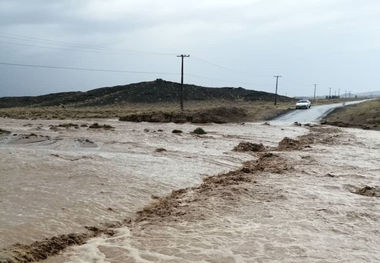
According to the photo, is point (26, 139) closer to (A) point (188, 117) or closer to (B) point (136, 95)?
(A) point (188, 117)

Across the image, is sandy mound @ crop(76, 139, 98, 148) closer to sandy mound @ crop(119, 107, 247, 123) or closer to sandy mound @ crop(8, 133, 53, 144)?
sandy mound @ crop(8, 133, 53, 144)

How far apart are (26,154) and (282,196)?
403 inches

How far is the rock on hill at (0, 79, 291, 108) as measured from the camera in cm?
9725

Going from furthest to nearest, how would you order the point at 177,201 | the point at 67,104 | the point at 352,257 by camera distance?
the point at 67,104
the point at 177,201
the point at 352,257

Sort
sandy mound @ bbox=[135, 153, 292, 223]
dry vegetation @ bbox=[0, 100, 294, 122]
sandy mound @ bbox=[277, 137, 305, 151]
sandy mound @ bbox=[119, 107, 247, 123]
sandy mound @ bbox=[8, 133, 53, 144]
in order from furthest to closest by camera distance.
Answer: dry vegetation @ bbox=[0, 100, 294, 122]
sandy mound @ bbox=[119, 107, 247, 123]
sandy mound @ bbox=[8, 133, 53, 144]
sandy mound @ bbox=[277, 137, 305, 151]
sandy mound @ bbox=[135, 153, 292, 223]

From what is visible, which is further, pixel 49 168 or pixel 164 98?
pixel 164 98

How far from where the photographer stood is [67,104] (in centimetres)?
9419

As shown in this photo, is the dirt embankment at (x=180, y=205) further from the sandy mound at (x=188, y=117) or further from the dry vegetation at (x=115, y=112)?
the dry vegetation at (x=115, y=112)

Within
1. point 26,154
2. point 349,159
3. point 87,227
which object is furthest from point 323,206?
point 26,154

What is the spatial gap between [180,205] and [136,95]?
92.3 m

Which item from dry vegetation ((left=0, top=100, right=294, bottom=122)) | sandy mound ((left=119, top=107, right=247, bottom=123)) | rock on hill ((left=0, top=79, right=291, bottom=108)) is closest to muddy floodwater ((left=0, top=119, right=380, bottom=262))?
sandy mound ((left=119, top=107, right=247, bottom=123))

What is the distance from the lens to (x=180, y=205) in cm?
1005

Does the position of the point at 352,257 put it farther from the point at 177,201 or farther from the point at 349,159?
the point at 349,159

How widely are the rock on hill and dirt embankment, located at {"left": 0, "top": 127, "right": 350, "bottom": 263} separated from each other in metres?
80.2
